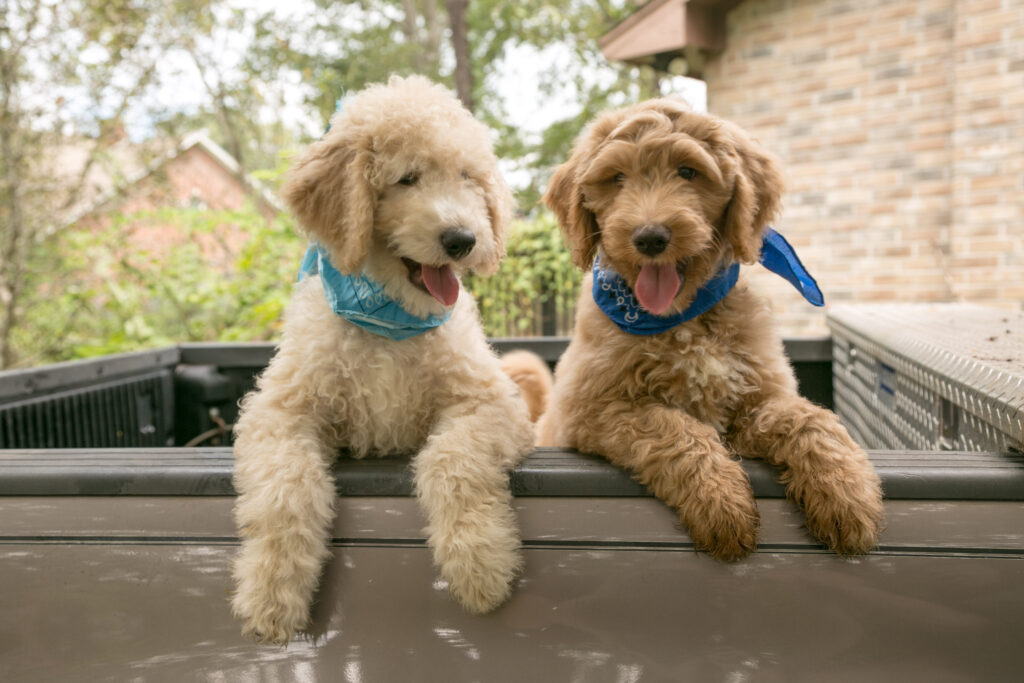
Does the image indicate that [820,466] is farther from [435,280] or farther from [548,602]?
[435,280]

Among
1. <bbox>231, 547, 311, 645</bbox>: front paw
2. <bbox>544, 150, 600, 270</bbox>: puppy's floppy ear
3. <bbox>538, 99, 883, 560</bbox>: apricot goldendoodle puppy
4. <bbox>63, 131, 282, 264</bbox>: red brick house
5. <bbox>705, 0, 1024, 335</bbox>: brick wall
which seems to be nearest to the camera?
<bbox>231, 547, 311, 645</bbox>: front paw

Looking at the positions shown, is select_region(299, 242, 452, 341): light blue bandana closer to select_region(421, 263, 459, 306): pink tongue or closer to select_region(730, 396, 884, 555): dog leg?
select_region(421, 263, 459, 306): pink tongue

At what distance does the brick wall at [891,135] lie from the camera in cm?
643

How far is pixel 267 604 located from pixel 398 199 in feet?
3.88

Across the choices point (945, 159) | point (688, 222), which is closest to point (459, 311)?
point (688, 222)

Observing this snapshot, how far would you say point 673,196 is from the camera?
2.20m

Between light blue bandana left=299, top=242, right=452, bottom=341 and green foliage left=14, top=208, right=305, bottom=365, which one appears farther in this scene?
green foliage left=14, top=208, right=305, bottom=365

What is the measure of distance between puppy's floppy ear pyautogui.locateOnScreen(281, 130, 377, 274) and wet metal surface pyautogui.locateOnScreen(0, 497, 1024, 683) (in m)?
0.78

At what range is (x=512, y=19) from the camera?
16.5 meters

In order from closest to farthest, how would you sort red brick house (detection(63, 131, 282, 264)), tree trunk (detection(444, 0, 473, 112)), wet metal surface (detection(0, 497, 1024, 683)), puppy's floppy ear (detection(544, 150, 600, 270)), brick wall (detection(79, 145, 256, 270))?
wet metal surface (detection(0, 497, 1024, 683))
puppy's floppy ear (detection(544, 150, 600, 270))
red brick house (detection(63, 131, 282, 264))
brick wall (detection(79, 145, 256, 270))
tree trunk (detection(444, 0, 473, 112))

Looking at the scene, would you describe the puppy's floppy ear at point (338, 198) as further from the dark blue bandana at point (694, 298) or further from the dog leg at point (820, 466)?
the dog leg at point (820, 466)

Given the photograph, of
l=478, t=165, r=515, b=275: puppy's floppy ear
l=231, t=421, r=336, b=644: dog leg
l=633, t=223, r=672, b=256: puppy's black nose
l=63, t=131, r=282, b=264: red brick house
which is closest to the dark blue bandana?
l=633, t=223, r=672, b=256: puppy's black nose

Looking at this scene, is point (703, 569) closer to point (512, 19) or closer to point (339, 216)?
point (339, 216)

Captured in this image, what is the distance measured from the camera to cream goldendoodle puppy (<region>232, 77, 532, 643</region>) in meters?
2.11
